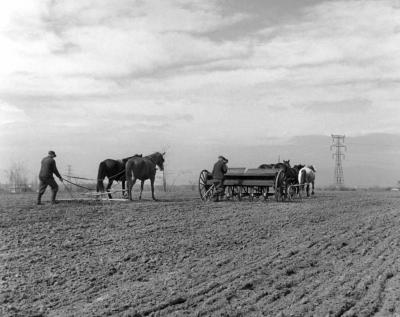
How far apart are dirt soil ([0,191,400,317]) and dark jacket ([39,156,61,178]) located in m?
2.19

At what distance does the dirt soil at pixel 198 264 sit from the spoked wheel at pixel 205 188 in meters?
6.02

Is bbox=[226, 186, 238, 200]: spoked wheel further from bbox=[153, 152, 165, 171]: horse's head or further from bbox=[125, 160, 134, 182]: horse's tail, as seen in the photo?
bbox=[125, 160, 134, 182]: horse's tail

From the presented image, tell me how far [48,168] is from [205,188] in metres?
7.49

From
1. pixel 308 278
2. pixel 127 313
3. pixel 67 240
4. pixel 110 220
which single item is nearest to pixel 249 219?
pixel 110 220

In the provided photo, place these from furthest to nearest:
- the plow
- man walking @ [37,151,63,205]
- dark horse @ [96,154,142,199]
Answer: dark horse @ [96,154,142,199] → the plow → man walking @ [37,151,63,205]

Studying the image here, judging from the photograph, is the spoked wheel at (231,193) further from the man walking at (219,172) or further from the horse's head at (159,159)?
the horse's head at (159,159)

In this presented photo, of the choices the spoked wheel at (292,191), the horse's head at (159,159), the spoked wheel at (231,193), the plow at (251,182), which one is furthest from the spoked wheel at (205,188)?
the spoked wheel at (292,191)

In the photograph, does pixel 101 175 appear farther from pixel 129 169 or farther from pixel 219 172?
pixel 219 172

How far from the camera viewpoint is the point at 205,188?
23.5 metres

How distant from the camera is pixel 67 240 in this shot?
12203mm

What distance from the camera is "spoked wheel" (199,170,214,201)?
2273 centimetres

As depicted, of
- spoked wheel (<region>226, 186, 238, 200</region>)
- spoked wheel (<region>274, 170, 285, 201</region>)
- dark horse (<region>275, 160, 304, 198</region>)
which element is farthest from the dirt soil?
spoked wheel (<region>226, 186, 238, 200</region>)

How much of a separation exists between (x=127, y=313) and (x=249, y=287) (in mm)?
1992

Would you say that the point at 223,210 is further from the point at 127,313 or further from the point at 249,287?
the point at 127,313
